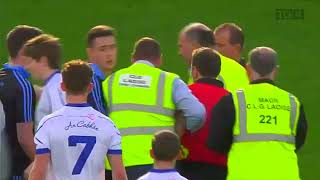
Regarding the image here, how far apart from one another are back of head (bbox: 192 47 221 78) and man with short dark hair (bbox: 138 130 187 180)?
Answer: 1.07 m

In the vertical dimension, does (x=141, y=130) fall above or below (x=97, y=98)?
below

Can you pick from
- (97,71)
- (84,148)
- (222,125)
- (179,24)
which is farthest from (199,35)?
(179,24)

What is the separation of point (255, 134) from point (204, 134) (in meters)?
0.61

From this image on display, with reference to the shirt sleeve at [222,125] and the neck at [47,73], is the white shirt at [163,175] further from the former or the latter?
the neck at [47,73]

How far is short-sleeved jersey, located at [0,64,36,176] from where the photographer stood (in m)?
8.34

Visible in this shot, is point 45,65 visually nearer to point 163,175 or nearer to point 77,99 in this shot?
point 77,99

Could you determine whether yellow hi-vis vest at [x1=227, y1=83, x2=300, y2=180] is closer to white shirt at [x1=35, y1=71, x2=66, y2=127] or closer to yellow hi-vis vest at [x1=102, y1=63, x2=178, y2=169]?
yellow hi-vis vest at [x1=102, y1=63, x2=178, y2=169]

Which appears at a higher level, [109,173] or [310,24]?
[310,24]

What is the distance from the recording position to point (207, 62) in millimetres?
8609

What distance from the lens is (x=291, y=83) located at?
12.9 metres

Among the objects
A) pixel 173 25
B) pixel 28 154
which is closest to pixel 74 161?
pixel 28 154

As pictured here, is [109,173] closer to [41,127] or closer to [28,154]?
[28,154]

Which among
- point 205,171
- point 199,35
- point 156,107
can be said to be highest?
point 199,35

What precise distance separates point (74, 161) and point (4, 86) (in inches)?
55.1
